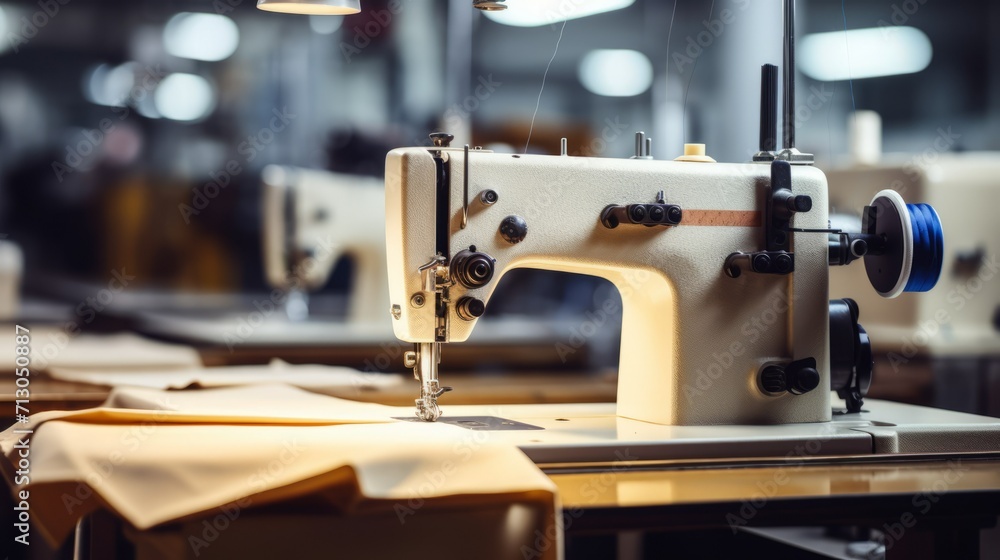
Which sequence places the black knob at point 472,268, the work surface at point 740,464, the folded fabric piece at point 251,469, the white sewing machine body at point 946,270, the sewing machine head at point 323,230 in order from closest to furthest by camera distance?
the folded fabric piece at point 251,469, the work surface at point 740,464, the black knob at point 472,268, the white sewing machine body at point 946,270, the sewing machine head at point 323,230

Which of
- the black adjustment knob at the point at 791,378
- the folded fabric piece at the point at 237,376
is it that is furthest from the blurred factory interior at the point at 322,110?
the black adjustment knob at the point at 791,378

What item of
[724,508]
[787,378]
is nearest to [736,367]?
[787,378]

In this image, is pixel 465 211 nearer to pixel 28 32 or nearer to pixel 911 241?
pixel 911 241

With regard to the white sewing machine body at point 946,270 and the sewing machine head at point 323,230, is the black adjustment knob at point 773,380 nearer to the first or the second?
the white sewing machine body at point 946,270

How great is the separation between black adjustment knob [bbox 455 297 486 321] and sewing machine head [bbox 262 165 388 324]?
61.0 inches

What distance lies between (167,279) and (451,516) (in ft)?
14.2

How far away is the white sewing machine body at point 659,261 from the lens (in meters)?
1.72

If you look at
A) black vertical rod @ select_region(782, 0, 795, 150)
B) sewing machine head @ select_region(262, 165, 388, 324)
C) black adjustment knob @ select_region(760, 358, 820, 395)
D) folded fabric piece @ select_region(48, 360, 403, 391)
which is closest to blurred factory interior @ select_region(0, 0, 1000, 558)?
sewing machine head @ select_region(262, 165, 388, 324)

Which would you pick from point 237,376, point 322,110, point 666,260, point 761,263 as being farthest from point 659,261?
point 322,110

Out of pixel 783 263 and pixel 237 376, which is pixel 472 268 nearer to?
pixel 783 263

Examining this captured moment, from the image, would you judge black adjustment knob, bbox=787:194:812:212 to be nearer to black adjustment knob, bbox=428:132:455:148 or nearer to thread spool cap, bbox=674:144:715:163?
thread spool cap, bbox=674:144:715:163

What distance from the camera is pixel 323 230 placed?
327cm

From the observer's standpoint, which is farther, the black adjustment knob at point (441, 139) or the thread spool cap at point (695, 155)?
the thread spool cap at point (695, 155)

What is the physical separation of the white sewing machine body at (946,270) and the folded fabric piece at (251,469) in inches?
77.2
